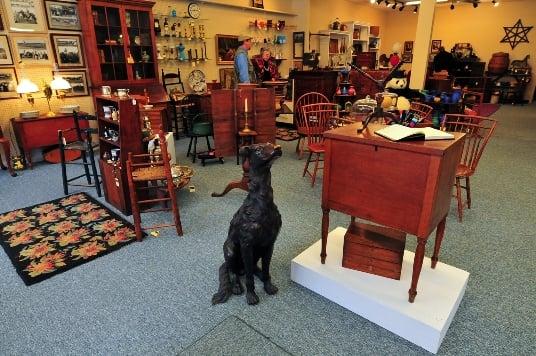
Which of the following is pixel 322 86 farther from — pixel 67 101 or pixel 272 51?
pixel 67 101

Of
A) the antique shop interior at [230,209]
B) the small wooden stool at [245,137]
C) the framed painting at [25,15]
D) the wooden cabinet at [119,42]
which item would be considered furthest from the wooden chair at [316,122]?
the framed painting at [25,15]

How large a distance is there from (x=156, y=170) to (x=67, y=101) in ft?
9.89

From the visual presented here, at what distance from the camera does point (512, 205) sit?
3170 millimetres

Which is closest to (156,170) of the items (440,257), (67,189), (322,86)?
(67,189)

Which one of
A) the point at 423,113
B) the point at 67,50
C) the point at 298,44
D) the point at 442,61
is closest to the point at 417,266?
the point at 423,113

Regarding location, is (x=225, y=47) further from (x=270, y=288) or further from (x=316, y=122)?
(x=270, y=288)

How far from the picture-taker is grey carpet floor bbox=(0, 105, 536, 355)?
5.39 ft

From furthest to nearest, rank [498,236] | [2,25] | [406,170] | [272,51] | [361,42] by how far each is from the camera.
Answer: [361,42]
[272,51]
[2,25]
[498,236]
[406,170]

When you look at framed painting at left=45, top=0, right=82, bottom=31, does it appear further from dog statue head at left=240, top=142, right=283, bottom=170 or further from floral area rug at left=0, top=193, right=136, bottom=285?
dog statue head at left=240, top=142, right=283, bottom=170

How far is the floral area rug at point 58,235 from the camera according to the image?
2.32 meters

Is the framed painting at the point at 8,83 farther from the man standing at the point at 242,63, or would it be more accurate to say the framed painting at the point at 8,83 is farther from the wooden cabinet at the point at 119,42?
the man standing at the point at 242,63

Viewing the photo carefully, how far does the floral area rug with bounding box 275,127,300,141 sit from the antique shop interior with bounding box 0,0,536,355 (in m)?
0.10

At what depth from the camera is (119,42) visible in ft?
16.3

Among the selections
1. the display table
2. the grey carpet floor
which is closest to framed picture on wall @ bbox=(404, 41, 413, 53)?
the grey carpet floor
